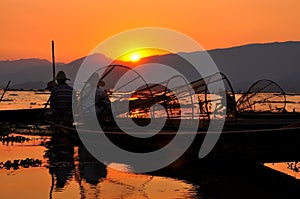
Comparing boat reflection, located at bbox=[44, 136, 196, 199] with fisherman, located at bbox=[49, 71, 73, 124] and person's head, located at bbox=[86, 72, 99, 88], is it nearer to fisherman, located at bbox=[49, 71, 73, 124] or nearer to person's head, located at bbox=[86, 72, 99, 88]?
fisherman, located at bbox=[49, 71, 73, 124]

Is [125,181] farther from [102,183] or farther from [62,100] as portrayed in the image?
[62,100]

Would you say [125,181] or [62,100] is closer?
[125,181]

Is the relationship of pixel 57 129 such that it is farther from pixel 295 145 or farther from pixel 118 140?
pixel 295 145

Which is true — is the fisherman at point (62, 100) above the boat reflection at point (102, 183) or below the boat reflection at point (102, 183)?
above

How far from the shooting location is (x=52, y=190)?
10.7 meters

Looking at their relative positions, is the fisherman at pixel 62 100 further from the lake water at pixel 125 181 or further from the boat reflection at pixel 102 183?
the boat reflection at pixel 102 183

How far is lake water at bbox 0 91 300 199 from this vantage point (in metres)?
10.5

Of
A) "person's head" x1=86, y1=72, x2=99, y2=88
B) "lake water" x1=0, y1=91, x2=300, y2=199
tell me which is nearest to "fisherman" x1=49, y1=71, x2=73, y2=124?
"person's head" x1=86, y1=72, x2=99, y2=88

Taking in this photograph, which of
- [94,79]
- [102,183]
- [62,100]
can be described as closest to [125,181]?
[102,183]

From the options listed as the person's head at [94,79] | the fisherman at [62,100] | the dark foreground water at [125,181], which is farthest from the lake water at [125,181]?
the person's head at [94,79]

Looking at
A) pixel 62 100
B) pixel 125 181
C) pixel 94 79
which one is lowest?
pixel 125 181

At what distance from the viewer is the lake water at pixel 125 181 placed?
34.5ft

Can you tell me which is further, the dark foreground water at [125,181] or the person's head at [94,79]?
the person's head at [94,79]

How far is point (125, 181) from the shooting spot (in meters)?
11.8
